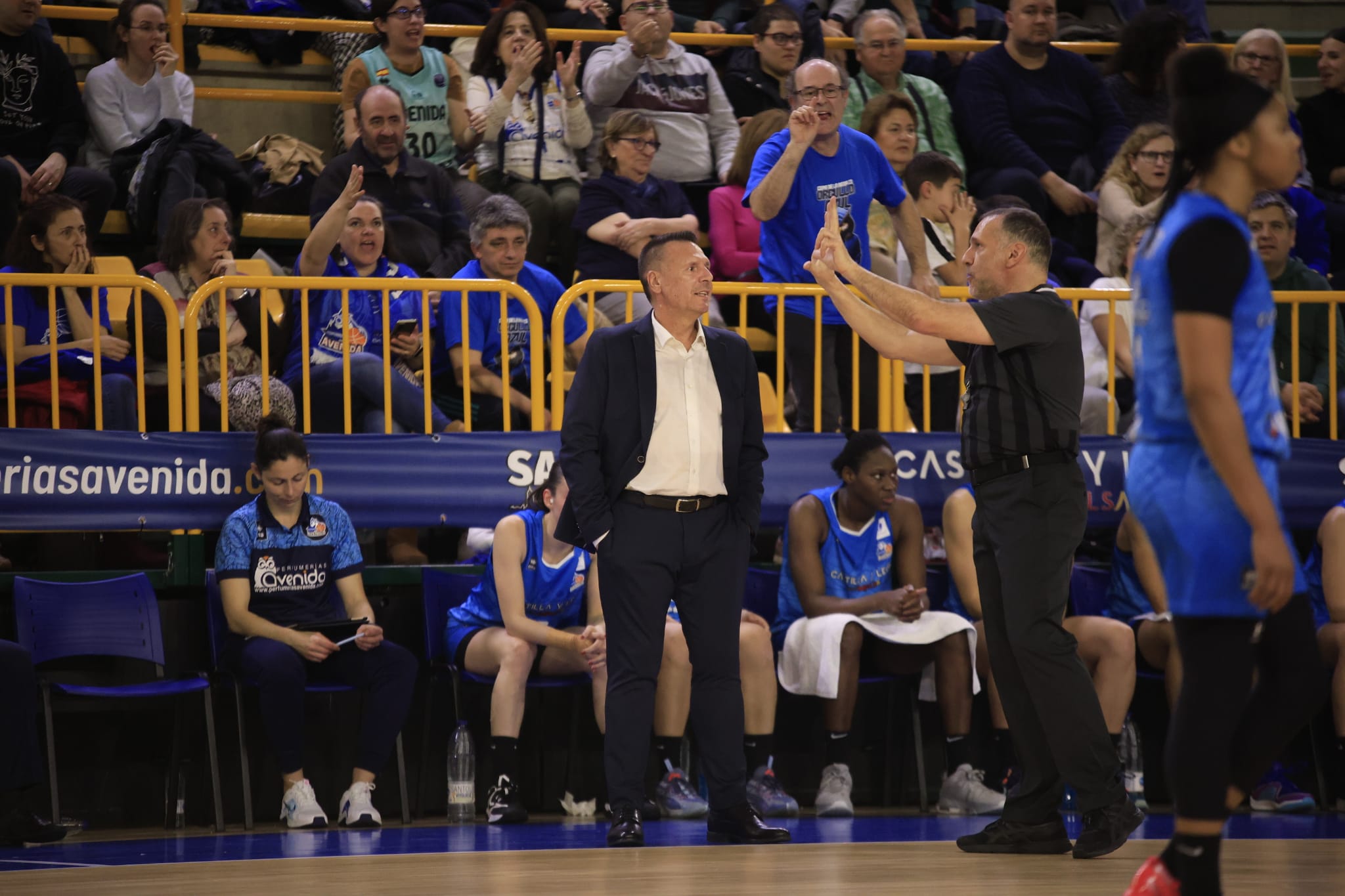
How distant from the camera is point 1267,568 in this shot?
278 centimetres

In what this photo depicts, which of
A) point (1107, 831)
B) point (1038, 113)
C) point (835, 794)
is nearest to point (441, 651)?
point (835, 794)

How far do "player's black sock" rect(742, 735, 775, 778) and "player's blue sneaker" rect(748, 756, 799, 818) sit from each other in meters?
0.02

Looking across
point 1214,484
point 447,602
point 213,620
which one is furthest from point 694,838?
point 1214,484

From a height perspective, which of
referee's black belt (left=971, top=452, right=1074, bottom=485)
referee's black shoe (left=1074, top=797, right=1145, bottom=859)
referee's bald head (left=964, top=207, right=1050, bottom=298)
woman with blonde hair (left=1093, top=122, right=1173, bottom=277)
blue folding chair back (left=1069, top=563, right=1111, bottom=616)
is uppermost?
woman with blonde hair (left=1093, top=122, right=1173, bottom=277)

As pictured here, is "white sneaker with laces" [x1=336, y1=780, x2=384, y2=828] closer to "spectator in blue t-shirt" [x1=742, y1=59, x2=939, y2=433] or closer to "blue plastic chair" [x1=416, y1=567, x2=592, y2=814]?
"blue plastic chair" [x1=416, y1=567, x2=592, y2=814]

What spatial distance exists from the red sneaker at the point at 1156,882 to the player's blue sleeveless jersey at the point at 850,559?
380 centimetres

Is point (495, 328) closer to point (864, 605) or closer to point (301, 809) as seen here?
point (864, 605)

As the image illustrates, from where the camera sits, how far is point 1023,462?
4.54 meters

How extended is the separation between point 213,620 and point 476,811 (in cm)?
136

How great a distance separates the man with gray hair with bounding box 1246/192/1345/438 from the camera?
307 inches

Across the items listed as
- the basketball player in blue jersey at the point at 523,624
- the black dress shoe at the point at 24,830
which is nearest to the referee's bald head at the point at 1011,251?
the basketball player in blue jersey at the point at 523,624

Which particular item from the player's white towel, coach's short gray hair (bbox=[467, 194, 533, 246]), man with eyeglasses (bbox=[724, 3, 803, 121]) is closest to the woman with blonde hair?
man with eyeglasses (bbox=[724, 3, 803, 121])

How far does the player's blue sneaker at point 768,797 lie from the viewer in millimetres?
6320

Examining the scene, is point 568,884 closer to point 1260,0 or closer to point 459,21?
point 459,21
